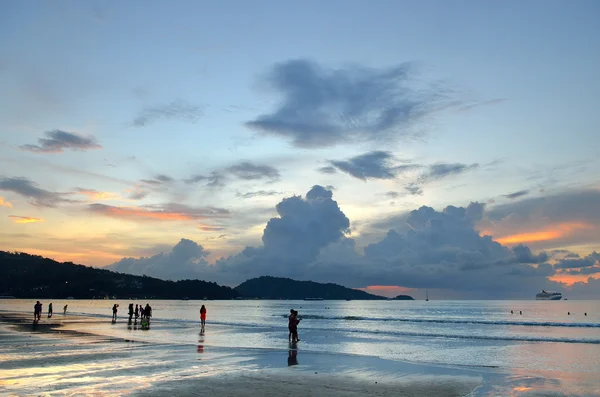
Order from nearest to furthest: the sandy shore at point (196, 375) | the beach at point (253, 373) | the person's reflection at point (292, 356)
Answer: the sandy shore at point (196, 375) → the beach at point (253, 373) → the person's reflection at point (292, 356)

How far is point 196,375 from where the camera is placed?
61.7ft

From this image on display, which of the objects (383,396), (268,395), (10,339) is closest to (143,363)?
(268,395)

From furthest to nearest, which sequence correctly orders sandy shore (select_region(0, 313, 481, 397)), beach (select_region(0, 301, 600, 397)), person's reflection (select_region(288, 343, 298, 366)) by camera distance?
1. person's reflection (select_region(288, 343, 298, 366))
2. beach (select_region(0, 301, 600, 397))
3. sandy shore (select_region(0, 313, 481, 397))

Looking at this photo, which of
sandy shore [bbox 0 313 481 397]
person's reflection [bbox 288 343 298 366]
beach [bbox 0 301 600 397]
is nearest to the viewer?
sandy shore [bbox 0 313 481 397]

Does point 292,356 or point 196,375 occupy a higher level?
point 196,375

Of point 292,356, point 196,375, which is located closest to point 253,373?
point 196,375

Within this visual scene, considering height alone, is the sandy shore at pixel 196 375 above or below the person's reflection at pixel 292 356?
above

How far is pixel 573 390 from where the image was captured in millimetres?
18078

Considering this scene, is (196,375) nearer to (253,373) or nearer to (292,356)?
(253,373)

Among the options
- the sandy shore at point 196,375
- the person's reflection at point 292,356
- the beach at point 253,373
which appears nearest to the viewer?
A: the sandy shore at point 196,375

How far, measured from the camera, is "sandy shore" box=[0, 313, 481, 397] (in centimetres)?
1576

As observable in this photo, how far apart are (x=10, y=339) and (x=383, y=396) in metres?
28.7

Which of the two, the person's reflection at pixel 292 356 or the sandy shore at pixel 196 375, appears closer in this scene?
the sandy shore at pixel 196 375

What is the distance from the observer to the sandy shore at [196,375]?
1576 cm
